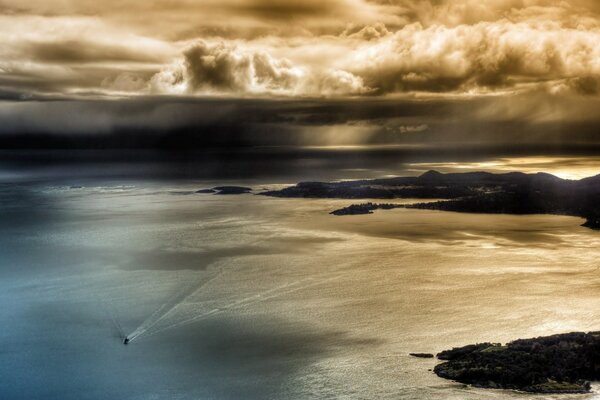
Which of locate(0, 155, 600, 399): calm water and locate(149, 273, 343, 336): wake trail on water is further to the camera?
locate(149, 273, 343, 336): wake trail on water

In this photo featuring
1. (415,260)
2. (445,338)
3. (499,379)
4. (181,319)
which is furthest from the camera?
(415,260)

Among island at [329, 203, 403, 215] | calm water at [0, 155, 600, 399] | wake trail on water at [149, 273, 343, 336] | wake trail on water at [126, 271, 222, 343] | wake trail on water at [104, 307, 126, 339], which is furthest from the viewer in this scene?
island at [329, 203, 403, 215]

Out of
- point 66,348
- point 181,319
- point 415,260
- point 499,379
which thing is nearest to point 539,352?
point 499,379

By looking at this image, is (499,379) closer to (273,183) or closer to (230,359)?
(230,359)

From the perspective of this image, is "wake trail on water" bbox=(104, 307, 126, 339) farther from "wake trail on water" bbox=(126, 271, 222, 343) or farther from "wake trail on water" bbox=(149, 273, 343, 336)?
"wake trail on water" bbox=(149, 273, 343, 336)

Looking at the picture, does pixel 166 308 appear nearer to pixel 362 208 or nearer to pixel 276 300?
pixel 276 300

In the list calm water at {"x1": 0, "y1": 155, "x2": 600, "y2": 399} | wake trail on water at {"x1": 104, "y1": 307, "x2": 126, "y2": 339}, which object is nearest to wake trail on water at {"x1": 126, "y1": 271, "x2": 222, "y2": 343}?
calm water at {"x1": 0, "y1": 155, "x2": 600, "y2": 399}

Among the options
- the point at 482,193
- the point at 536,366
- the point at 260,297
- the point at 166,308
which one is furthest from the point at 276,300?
the point at 482,193
